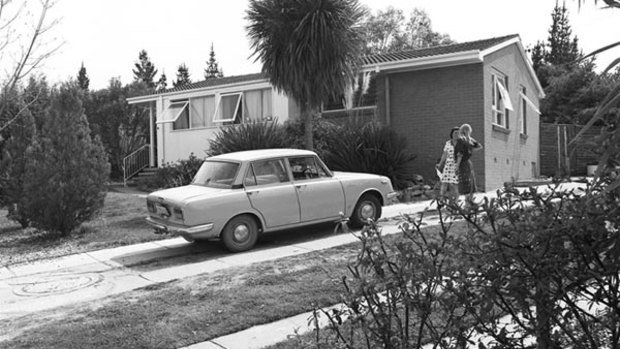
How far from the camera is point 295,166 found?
29.3 ft

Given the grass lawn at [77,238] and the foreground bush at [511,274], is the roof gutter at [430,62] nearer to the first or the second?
the grass lawn at [77,238]

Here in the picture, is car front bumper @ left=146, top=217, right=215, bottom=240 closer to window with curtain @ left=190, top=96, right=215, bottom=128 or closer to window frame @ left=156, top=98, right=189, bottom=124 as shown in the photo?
window with curtain @ left=190, top=96, right=215, bottom=128

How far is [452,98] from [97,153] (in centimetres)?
970

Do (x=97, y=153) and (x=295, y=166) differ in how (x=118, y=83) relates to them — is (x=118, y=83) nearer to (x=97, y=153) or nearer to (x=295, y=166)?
(x=97, y=153)

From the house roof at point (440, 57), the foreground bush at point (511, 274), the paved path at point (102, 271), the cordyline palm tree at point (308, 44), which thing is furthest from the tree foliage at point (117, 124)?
the foreground bush at point (511, 274)

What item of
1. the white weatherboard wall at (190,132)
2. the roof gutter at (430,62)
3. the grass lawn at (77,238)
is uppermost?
the roof gutter at (430,62)

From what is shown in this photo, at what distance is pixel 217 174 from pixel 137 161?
16.7 m

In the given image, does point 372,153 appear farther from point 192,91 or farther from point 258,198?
point 192,91

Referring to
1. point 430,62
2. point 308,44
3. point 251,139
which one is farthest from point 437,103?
point 251,139

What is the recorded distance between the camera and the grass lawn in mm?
8703

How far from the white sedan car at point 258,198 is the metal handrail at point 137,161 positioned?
15.6 m

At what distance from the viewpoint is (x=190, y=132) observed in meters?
20.7

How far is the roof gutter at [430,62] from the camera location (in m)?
14.7

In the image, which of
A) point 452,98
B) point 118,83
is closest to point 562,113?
point 452,98
